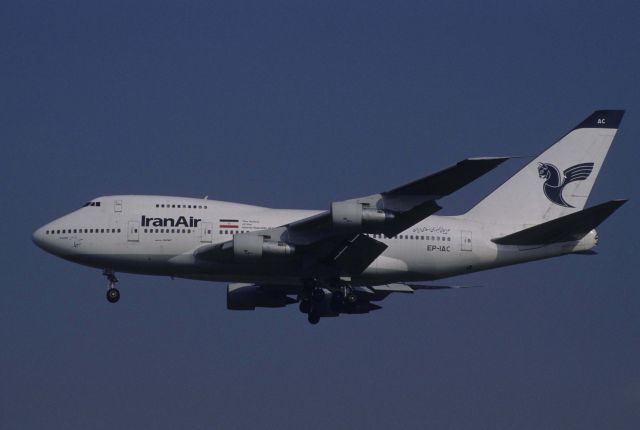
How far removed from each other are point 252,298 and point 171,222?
8.57 metres

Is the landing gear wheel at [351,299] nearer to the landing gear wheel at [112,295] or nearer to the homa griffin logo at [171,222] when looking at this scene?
the homa griffin logo at [171,222]

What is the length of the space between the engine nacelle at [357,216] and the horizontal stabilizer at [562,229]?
8291 millimetres

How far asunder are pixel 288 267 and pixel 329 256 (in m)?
1.87

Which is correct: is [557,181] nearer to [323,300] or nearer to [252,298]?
[323,300]

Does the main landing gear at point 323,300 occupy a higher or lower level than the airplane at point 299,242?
lower

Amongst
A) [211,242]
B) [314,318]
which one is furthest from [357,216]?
[314,318]

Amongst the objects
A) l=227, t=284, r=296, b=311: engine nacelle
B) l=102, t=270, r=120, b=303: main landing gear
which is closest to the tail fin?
l=227, t=284, r=296, b=311: engine nacelle

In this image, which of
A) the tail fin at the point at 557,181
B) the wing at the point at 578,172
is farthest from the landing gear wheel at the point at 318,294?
the wing at the point at 578,172

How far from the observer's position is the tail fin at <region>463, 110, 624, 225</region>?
52875 mm

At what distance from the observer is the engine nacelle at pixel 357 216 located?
44219 mm

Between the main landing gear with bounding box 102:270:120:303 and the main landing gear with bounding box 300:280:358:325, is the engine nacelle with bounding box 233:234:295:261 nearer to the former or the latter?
the main landing gear with bounding box 300:280:358:325

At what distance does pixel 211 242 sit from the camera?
48.8 m

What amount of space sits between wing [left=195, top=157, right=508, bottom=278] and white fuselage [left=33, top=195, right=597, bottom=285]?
98cm

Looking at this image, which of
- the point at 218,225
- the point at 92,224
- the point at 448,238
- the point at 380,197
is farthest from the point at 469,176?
the point at 92,224
